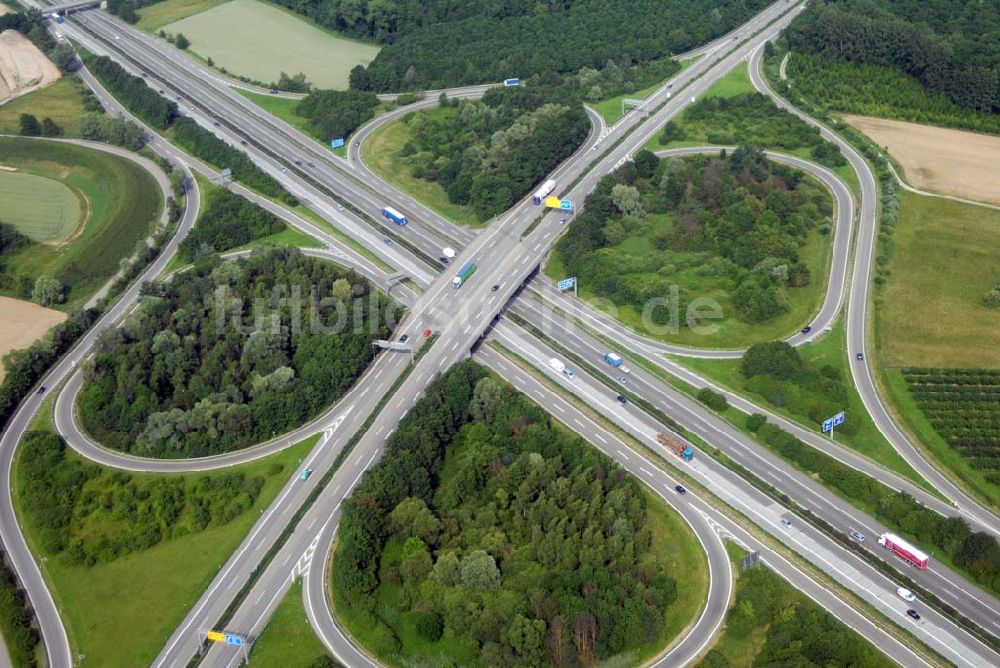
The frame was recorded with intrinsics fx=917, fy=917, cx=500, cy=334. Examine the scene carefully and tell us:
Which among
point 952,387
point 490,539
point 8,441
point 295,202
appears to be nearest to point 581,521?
point 490,539

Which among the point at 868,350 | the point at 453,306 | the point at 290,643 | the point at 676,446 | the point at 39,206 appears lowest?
the point at 290,643

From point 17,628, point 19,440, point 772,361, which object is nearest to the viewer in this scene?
point 17,628

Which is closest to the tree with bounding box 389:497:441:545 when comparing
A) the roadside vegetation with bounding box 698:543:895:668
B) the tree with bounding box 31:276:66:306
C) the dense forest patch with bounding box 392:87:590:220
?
the roadside vegetation with bounding box 698:543:895:668

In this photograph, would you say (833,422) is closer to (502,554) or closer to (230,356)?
(502,554)

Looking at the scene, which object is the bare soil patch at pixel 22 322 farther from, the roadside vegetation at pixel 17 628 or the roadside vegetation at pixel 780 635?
the roadside vegetation at pixel 780 635

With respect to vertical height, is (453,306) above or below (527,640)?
above

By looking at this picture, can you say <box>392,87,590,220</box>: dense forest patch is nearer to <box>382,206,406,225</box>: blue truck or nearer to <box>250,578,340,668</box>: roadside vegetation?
<box>382,206,406,225</box>: blue truck

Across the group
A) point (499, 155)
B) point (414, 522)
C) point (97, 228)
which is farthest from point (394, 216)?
point (414, 522)
